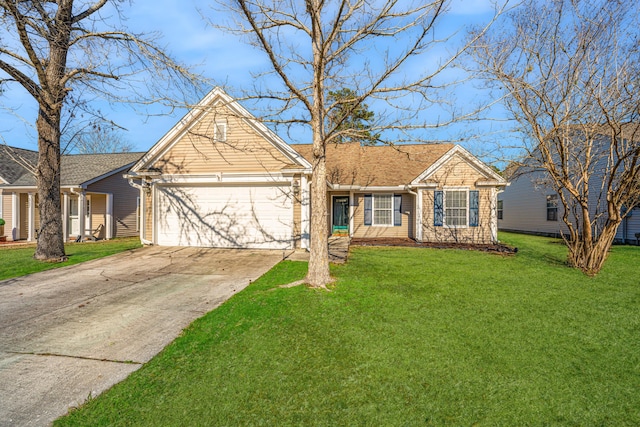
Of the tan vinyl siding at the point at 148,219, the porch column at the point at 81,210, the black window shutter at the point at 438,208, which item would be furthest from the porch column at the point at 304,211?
the porch column at the point at 81,210

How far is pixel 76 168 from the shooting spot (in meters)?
17.5

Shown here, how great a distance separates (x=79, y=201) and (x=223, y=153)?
8692 millimetres

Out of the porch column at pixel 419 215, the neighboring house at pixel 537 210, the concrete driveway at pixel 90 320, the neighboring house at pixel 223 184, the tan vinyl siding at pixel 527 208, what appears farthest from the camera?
the tan vinyl siding at pixel 527 208

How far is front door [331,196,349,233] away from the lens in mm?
16141

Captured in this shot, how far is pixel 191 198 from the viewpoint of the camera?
1207 centimetres

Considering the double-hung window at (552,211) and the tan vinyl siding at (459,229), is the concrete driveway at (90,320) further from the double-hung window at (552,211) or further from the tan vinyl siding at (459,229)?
the double-hung window at (552,211)

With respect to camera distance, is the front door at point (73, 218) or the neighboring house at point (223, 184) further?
the front door at point (73, 218)

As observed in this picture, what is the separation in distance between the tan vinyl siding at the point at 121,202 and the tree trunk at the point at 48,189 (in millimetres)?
7075

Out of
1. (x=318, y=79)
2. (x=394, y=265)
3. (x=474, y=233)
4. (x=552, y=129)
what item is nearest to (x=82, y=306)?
(x=318, y=79)

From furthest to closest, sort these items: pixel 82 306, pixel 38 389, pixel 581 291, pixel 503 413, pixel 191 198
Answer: pixel 191 198 < pixel 581 291 < pixel 82 306 < pixel 38 389 < pixel 503 413

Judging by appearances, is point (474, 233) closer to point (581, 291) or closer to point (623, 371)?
point (581, 291)

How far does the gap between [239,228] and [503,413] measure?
10.00 metres

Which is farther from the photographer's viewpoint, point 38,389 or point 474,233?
point 474,233

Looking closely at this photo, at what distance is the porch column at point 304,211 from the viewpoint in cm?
1110
